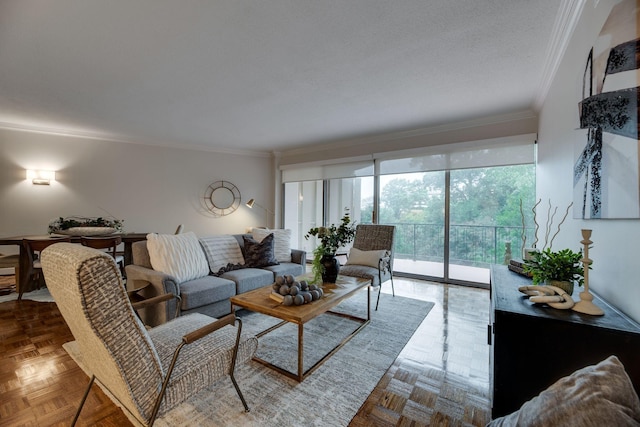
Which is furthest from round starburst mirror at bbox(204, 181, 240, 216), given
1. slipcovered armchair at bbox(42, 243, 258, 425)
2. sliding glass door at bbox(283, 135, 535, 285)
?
slipcovered armchair at bbox(42, 243, 258, 425)

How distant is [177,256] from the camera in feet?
9.20

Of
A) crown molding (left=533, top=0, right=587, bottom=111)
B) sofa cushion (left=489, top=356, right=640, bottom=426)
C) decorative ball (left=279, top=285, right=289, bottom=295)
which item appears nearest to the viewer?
sofa cushion (left=489, top=356, right=640, bottom=426)

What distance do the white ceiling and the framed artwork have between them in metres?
0.73

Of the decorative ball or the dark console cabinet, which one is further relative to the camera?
the decorative ball

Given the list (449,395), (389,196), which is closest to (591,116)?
(449,395)

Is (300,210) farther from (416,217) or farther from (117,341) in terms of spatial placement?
(117,341)

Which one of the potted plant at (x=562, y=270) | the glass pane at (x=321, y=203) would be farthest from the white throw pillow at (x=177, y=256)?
the potted plant at (x=562, y=270)

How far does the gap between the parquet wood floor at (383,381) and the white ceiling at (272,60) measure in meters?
2.49

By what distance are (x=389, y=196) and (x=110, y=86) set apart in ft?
13.8

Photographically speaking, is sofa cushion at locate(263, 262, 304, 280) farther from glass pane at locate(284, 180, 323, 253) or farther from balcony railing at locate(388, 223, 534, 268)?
glass pane at locate(284, 180, 323, 253)

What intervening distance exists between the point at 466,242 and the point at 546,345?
348 centimetres

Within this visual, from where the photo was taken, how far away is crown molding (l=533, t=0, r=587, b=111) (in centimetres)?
173

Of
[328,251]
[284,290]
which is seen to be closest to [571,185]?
[328,251]

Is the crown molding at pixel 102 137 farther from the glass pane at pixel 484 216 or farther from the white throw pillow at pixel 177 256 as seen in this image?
the glass pane at pixel 484 216
